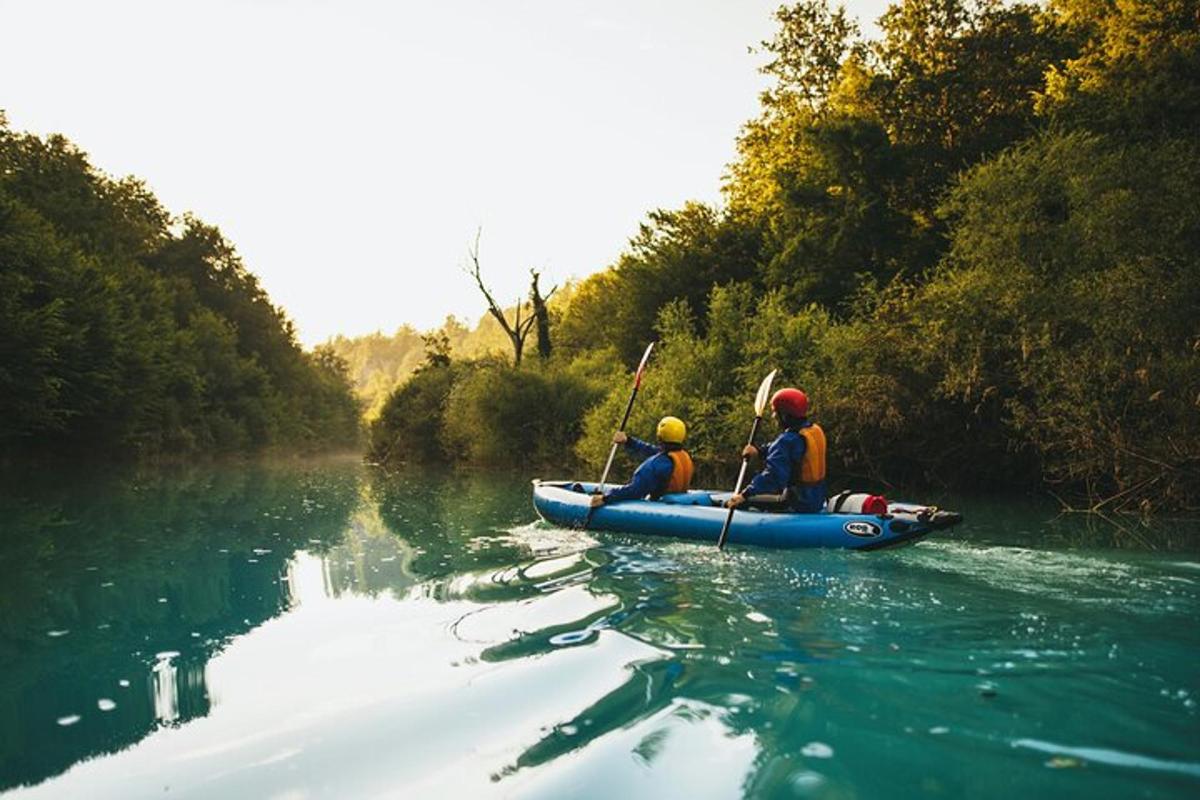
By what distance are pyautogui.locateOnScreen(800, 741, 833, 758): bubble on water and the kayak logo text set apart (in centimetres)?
465

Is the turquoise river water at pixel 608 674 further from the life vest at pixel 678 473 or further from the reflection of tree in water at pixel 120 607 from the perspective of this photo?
the life vest at pixel 678 473

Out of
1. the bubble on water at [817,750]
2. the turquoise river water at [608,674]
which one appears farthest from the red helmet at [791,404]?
the bubble on water at [817,750]

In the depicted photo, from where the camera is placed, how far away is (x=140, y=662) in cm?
438

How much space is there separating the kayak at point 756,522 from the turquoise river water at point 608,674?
0.72ft

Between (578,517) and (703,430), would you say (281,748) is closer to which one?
(578,517)

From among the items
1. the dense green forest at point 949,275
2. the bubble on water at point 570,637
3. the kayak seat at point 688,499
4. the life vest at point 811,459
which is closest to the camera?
the bubble on water at point 570,637

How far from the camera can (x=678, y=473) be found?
9.60m

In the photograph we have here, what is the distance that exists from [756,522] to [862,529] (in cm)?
101

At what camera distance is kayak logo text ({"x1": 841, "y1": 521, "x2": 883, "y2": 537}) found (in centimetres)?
727

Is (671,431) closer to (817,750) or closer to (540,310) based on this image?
(817,750)

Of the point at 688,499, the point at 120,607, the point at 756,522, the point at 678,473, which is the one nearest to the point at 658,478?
the point at 678,473

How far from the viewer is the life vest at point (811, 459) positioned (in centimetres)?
790

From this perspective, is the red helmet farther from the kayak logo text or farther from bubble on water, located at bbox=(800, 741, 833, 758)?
bubble on water, located at bbox=(800, 741, 833, 758)

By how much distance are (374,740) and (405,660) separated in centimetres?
120
